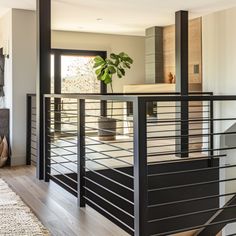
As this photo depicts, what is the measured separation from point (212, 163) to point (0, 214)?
362 cm

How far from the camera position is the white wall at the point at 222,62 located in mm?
5973

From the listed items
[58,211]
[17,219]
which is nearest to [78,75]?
[58,211]

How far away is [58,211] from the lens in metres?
3.37

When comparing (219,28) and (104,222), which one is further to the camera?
(219,28)

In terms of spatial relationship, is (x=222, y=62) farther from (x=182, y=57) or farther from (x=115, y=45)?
(x=115, y=45)

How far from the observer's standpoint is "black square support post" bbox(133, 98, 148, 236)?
2.26 meters

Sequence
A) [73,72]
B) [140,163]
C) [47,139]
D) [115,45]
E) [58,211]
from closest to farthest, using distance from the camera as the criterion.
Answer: [140,163], [58,211], [47,139], [73,72], [115,45]

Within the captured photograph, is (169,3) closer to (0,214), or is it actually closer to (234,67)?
(234,67)

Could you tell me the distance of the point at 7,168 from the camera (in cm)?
532

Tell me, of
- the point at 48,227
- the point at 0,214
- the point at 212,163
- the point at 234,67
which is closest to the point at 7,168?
the point at 0,214

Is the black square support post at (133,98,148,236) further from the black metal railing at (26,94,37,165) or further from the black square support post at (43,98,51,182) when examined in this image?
the black metal railing at (26,94,37,165)

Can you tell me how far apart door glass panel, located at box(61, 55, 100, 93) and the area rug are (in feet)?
16.0

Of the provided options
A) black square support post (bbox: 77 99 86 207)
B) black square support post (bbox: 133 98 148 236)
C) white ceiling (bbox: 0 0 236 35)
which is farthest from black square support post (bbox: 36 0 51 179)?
black square support post (bbox: 133 98 148 236)

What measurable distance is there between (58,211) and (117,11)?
3.73 metres
